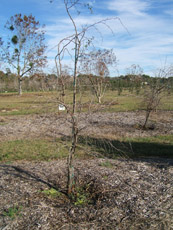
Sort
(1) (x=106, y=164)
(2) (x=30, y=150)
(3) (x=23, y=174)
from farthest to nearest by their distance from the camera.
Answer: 1. (2) (x=30, y=150)
2. (1) (x=106, y=164)
3. (3) (x=23, y=174)

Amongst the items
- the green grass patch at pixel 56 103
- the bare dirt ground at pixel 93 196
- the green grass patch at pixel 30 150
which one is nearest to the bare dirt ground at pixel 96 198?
the bare dirt ground at pixel 93 196

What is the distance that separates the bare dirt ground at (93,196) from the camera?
272 cm

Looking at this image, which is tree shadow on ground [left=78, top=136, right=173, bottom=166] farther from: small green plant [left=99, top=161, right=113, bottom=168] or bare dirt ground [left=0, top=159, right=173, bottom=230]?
bare dirt ground [left=0, top=159, right=173, bottom=230]

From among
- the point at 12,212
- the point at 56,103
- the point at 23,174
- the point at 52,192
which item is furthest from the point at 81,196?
the point at 56,103

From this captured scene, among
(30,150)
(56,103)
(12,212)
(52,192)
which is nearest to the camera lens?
(12,212)

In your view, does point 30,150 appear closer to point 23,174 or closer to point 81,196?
point 23,174

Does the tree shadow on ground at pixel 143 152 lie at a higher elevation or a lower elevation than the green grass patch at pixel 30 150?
higher

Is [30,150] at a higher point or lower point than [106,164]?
lower

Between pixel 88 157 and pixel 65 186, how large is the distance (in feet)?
5.55

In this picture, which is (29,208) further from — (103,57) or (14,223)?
(103,57)

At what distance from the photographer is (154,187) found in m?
3.50

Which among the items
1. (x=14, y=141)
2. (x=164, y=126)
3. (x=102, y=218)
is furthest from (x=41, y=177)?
(x=164, y=126)

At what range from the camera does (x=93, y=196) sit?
338 centimetres

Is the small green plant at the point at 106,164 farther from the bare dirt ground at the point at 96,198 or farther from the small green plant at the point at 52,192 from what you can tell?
the small green plant at the point at 52,192
